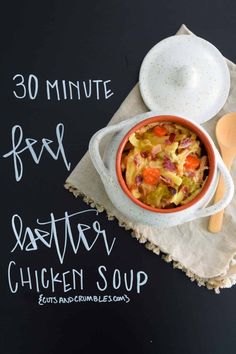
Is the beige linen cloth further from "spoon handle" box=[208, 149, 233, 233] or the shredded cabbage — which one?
the shredded cabbage

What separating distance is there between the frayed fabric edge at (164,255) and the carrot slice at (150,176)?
0.51 ft

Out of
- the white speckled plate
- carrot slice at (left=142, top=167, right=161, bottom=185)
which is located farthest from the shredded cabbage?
the white speckled plate

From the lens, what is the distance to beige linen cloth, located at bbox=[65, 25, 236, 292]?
0.92 m

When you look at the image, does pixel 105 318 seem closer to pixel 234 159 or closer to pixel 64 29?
pixel 234 159

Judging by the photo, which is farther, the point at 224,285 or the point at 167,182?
the point at 224,285

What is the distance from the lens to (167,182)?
79cm

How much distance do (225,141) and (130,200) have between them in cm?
23

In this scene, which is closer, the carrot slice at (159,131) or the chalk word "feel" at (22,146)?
the carrot slice at (159,131)

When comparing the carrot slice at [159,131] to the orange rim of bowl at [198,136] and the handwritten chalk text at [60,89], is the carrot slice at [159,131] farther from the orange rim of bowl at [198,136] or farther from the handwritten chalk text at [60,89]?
the handwritten chalk text at [60,89]

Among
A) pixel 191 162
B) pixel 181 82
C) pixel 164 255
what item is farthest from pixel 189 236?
pixel 181 82

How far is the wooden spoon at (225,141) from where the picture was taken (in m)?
0.90

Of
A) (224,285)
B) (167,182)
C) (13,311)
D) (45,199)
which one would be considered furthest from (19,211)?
(224,285)

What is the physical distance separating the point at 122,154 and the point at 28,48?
0.31 m

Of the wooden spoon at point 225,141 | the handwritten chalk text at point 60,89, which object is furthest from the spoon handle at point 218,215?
the handwritten chalk text at point 60,89
